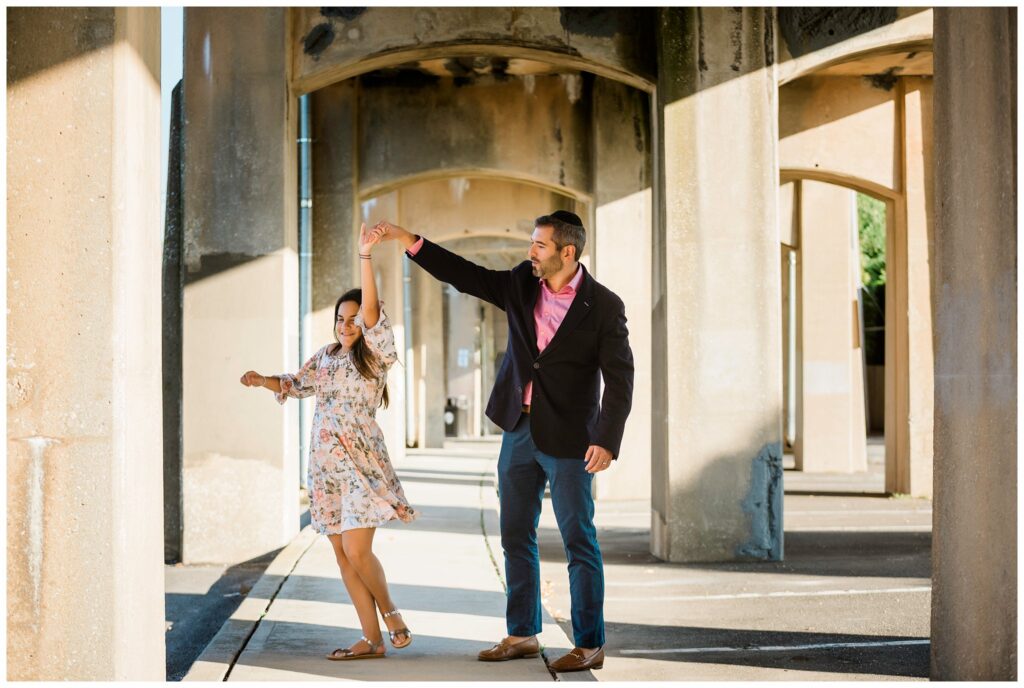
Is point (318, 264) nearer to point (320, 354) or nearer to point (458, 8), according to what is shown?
point (458, 8)

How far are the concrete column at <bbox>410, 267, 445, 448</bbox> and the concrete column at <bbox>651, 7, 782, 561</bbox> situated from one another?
18850 mm

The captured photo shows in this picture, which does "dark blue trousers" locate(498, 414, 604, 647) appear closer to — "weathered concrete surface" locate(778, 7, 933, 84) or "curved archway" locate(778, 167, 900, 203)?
"weathered concrete surface" locate(778, 7, 933, 84)

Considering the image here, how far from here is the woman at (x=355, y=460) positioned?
5.75 meters

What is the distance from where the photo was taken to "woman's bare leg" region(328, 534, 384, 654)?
5.79 meters

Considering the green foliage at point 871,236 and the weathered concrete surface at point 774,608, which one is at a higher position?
the green foliage at point 871,236

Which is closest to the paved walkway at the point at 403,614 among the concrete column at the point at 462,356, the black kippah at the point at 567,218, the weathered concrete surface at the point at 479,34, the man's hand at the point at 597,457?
the man's hand at the point at 597,457

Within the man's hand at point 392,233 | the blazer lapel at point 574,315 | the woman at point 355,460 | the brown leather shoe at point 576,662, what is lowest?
the brown leather shoe at point 576,662

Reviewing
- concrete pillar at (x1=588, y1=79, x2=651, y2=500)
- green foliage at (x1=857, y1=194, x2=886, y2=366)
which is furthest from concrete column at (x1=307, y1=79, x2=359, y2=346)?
green foliage at (x1=857, y1=194, x2=886, y2=366)

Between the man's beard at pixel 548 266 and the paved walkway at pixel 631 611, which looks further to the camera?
the paved walkway at pixel 631 611

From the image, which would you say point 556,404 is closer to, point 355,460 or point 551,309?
point 551,309

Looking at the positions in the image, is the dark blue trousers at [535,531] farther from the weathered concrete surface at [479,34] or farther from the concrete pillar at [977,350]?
the weathered concrete surface at [479,34]

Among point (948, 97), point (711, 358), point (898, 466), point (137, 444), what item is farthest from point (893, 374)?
point (137, 444)

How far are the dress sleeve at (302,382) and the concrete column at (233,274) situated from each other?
5.08 metres

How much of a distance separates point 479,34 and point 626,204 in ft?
17.5
